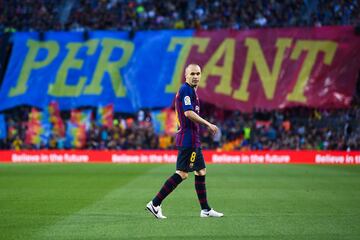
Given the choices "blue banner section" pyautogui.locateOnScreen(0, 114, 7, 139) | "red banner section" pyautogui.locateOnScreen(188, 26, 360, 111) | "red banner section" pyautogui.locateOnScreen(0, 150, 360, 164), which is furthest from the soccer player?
"blue banner section" pyautogui.locateOnScreen(0, 114, 7, 139)

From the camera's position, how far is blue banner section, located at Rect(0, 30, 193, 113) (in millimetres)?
33688

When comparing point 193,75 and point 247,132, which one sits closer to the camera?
point 193,75

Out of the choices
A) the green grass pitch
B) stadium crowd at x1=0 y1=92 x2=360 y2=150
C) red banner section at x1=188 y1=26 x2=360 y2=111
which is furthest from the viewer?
red banner section at x1=188 y1=26 x2=360 y2=111

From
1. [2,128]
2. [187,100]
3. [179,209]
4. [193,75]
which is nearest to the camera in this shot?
[187,100]

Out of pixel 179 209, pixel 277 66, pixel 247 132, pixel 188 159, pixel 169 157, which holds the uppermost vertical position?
pixel 277 66

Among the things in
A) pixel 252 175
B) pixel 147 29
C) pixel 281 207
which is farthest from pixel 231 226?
pixel 147 29

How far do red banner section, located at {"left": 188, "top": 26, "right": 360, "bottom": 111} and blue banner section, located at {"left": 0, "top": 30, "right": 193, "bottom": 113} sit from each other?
1773mm

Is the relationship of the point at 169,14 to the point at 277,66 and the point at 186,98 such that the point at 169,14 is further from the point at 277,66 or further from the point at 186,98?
the point at 186,98

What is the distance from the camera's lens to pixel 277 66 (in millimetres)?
33125

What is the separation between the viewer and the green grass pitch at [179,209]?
8492mm

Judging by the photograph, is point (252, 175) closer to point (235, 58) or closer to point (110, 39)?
point (235, 58)

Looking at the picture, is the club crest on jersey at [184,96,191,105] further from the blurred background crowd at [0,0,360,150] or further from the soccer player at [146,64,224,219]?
the blurred background crowd at [0,0,360,150]

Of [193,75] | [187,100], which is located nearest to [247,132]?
[193,75]

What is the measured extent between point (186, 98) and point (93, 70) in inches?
994
